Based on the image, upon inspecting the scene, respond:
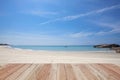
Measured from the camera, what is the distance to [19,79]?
297 cm

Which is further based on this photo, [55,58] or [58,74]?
[55,58]

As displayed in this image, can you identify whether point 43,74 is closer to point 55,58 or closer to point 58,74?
point 58,74

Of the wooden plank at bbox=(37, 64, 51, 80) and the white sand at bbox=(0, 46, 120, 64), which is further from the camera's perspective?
the white sand at bbox=(0, 46, 120, 64)

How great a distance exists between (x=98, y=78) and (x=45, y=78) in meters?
0.92

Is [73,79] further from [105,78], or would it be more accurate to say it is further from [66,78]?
[105,78]


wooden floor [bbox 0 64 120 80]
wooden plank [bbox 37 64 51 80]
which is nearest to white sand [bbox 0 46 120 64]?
wooden floor [bbox 0 64 120 80]

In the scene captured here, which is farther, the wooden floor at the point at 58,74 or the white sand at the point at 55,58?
the white sand at the point at 55,58

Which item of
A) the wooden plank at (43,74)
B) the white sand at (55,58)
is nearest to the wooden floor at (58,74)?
the wooden plank at (43,74)

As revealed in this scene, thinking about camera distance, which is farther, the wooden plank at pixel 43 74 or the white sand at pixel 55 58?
the white sand at pixel 55 58

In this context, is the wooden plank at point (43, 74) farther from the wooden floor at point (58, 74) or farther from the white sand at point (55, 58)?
the white sand at point (55, 58)

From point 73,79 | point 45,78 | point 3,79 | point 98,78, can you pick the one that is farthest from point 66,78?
point 3,79

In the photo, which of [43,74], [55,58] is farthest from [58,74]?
[55,58]

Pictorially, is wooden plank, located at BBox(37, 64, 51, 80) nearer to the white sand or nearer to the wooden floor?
the wooden floor

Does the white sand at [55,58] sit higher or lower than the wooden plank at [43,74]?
higher
